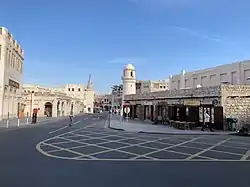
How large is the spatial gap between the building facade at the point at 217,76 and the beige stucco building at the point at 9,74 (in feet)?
98.9

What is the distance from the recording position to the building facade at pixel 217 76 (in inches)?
1655

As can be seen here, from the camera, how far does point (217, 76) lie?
156ft

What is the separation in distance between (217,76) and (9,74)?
3233cm

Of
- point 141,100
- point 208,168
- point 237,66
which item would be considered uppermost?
point 237,66

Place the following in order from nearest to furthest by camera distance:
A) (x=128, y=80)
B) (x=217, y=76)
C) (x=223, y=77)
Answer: (x=223, y=77), (x=217, y=76), (x=128, y=80)

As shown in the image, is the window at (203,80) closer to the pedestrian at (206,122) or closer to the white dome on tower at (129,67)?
the pedestrian at (206,122)

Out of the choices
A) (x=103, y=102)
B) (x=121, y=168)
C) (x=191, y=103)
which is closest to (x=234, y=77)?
(x=191, y=103)

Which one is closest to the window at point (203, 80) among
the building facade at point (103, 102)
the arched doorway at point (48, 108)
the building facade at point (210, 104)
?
the building facade at point (210, 104)

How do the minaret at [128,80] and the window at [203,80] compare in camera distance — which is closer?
the window at [203,80]

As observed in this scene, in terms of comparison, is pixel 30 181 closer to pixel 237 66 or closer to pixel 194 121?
pixel 194 121

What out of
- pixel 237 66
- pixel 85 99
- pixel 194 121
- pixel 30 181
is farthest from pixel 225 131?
pixel 85 99

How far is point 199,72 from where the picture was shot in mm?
53031

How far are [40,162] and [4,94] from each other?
120ft

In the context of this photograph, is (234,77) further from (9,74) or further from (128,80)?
(128,80)
